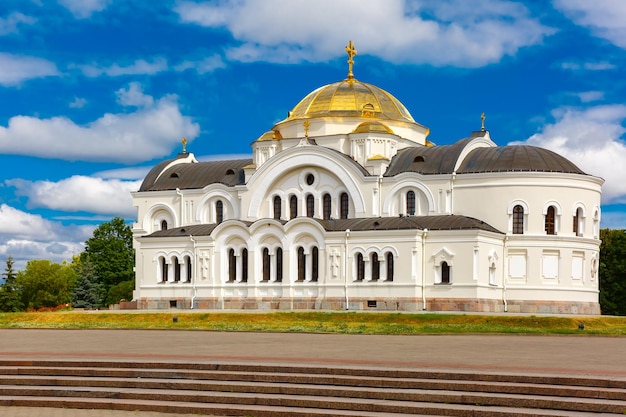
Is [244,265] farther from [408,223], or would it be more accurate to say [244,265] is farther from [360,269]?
[408,223]

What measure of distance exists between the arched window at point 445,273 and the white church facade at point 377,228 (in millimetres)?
135

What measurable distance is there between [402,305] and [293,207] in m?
13.2

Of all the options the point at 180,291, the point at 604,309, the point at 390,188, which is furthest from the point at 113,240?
the point at 604,309

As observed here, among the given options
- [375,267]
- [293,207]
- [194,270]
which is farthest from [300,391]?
[293,207]

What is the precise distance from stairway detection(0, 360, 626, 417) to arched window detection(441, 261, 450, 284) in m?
39.5

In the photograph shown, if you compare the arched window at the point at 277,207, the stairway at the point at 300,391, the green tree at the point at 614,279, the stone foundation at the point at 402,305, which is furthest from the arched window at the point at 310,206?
the stairway at the point at 300,391

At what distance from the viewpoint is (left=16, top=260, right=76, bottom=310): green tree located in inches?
4058

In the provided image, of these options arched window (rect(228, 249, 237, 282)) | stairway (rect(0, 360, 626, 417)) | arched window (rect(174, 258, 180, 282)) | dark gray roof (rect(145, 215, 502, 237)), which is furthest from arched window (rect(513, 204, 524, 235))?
stairway (rect(0, 360, 626, 417))

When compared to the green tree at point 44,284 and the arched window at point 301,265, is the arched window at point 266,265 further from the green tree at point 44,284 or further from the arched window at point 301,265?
the green tree at point 44,284

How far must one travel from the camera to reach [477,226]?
58.3 metres

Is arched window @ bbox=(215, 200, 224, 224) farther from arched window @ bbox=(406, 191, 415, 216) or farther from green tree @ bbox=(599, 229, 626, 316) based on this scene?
green tree @ bbox=(599, 229, 626, 316)

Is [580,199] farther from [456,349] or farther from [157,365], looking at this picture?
[157,365]

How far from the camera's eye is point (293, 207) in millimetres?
68312

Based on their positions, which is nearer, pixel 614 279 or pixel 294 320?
pixel 294 320
